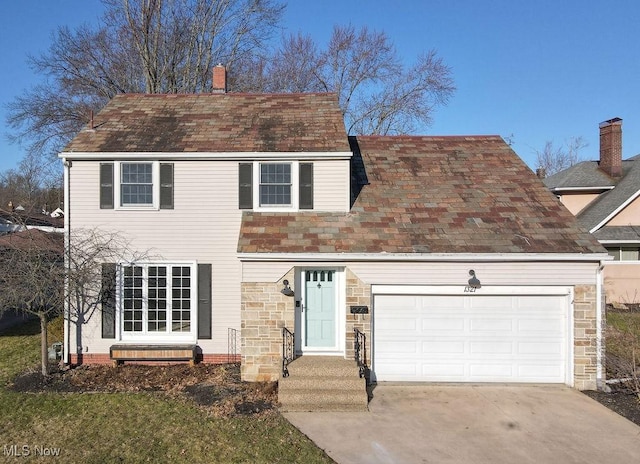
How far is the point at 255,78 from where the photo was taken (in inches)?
1014

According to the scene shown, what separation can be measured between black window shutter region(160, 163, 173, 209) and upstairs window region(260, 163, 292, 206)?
89.0 inches

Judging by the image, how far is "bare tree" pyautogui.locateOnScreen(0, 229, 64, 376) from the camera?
8812 mm

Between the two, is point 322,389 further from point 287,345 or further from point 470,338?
point 470,338

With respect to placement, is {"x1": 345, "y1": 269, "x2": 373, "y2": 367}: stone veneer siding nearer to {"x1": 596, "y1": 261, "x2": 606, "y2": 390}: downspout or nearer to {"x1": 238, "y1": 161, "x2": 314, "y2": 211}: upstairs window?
{"x1": 238, "y1": 161, "x2": 314, "y2": 211}: upstairs window

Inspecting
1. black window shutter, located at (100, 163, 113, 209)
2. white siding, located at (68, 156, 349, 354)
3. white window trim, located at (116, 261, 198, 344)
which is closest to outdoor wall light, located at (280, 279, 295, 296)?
white siding, located at (68, 156, 349, 354)

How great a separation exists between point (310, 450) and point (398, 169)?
7817 millimetres

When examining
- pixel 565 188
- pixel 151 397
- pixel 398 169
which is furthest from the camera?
pixel 565 188

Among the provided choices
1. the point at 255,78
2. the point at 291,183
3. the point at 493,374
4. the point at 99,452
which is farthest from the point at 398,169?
the point at 255,78

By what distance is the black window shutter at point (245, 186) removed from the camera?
10.0m

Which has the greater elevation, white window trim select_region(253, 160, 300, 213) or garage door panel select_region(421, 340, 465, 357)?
white window trim select_region(253, 160, 300, 213)

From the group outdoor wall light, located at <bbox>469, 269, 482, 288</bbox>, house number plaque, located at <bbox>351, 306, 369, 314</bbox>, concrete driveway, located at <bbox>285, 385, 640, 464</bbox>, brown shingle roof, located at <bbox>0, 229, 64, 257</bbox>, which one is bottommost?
concrete driveway, located at <bbox>285, 385, 640, 464</bbox>

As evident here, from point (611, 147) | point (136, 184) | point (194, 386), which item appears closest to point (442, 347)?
point (194, 386)

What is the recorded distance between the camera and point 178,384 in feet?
28.3

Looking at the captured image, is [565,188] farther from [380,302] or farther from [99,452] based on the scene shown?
[99,452]
